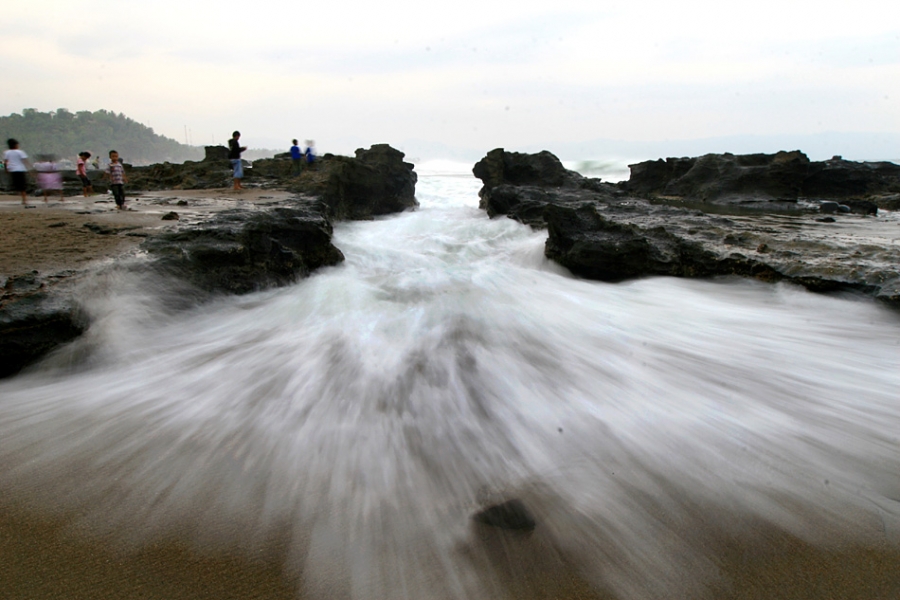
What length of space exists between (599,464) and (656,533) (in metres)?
0.53

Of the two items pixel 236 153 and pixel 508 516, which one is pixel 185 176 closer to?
pixel 236 153

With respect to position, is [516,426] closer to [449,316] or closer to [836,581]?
[836,581]

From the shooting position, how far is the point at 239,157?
11.7 metres

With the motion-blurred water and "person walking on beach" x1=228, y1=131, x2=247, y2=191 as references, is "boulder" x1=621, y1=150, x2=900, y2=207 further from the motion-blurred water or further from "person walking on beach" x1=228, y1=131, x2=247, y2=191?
"person walking on beach" x1=228, y1=131, x2=247, y2=191

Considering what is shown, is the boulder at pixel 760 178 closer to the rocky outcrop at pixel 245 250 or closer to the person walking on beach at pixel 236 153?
the rocky outcrop at pixel 245 250

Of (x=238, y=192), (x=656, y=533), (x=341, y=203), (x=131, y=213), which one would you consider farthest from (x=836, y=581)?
(x=341, y=203)

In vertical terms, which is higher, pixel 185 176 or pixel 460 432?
pixel 185 176

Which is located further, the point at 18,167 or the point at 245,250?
the point at 18,167

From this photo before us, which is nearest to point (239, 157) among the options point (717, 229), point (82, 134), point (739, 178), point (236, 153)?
point (236, 153)

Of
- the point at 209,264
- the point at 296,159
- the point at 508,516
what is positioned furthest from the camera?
the point at 296,159

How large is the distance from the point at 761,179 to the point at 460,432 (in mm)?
19117

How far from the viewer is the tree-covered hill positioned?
115688 mm

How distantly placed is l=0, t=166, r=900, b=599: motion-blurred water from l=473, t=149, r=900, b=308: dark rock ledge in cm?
59

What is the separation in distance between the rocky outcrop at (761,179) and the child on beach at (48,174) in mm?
19383
